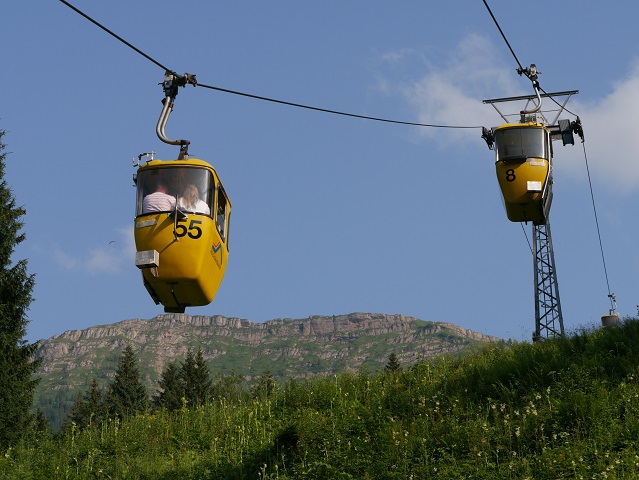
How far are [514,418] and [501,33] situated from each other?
281 inches

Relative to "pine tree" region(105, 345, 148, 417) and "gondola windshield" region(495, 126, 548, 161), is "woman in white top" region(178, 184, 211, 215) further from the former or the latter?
"pine tree" region(105, 345, 148, 417)

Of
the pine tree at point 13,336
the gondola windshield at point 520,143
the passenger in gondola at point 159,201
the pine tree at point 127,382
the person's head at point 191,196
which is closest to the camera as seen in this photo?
the passenger in gondola at point 159,201

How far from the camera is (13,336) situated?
2969cm

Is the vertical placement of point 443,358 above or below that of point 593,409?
above

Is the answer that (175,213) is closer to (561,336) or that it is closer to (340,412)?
(340,412)

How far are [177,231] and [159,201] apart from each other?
552 millimetres

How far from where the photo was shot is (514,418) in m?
15.1

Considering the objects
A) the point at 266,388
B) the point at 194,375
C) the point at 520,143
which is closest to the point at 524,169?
the point at 520,143

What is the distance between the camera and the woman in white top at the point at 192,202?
13.1 meters

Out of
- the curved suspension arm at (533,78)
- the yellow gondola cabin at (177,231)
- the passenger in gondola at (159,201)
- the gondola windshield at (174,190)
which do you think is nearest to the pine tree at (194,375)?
the curved suspension arm at (533,78)

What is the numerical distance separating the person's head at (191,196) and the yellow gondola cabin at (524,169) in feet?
34.8

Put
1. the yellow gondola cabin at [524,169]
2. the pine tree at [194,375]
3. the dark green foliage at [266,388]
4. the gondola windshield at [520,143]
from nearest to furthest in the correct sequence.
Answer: the dark green foliage at [266,388] < the yellow gondola cabin at [524,169] < the gondola windshield at [520,143] < the pine tree at [194,375]

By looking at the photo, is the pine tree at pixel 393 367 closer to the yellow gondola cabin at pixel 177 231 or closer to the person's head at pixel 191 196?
the yellow gondola cabin at pixel 177 231

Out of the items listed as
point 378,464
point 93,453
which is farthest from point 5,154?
point 378,464
